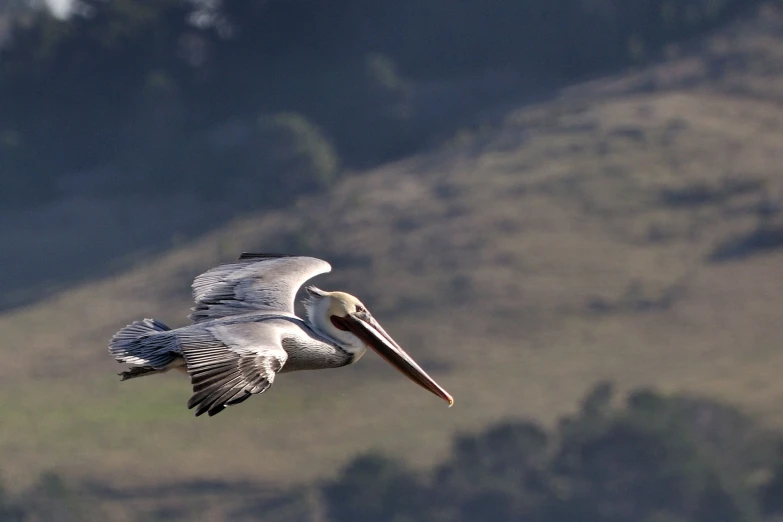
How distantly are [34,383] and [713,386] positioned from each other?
60.3 ft

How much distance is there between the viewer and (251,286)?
12188mm

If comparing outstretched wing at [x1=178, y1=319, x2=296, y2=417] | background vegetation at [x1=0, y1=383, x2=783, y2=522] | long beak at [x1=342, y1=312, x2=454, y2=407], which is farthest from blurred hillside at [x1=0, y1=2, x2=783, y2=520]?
outstretched wing at [x1=178, y1=319, x2=296, y2=417]

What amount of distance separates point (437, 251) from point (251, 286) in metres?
44.3

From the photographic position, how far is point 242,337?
10.3 meters

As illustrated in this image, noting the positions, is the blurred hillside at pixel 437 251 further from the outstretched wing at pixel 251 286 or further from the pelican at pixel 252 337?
the pelican at pixel 252 337

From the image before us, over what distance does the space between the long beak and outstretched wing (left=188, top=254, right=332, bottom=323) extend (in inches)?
23.5

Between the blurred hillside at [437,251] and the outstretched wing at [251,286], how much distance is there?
24717 millimetres

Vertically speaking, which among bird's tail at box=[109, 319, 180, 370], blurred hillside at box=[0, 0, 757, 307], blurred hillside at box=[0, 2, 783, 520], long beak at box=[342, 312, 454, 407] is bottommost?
long beak at box=[342, 312, 454, 407]

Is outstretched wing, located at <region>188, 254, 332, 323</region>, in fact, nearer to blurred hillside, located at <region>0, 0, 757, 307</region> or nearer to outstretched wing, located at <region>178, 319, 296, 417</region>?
outstretched wing, located at <region>178, 319, 296, 417</region>

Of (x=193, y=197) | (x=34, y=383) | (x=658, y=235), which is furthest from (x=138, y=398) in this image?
(x=193, y=197)

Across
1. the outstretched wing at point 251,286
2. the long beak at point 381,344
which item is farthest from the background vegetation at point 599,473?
the long beak at point 381,344

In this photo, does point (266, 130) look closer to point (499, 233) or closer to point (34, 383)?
point (499, 233)

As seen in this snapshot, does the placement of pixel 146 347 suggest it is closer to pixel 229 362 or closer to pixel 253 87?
pixel 229 362

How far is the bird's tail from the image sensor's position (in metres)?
10.6
